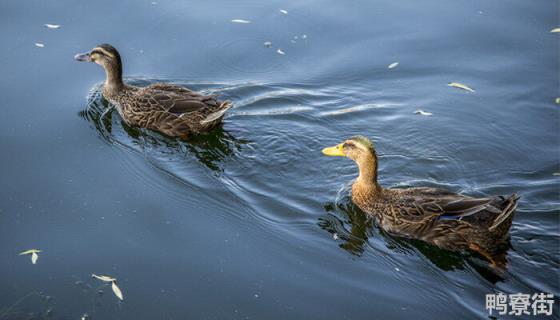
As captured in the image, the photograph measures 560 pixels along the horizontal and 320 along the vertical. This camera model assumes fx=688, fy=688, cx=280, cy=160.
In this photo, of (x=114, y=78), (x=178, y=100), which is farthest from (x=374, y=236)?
(x=114, y=78)

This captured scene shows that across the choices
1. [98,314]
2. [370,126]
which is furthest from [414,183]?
[98,314]

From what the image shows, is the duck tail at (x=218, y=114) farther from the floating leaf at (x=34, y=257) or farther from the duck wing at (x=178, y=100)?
the floating leaf at (x=34, y=257)

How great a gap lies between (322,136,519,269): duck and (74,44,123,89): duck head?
11.4ft

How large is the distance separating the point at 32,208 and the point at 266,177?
279 centimetres

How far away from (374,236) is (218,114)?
2.67 m

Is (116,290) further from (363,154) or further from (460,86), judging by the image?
(460,86)

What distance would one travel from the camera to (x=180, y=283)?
273 inches

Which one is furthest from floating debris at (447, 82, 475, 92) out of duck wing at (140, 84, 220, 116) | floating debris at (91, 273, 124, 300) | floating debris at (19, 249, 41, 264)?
floating debris at (19, 249, 41, 264)

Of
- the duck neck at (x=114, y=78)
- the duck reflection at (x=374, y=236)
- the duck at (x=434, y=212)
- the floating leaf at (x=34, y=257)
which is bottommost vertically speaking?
the duck reflection at (x=374, y=236)

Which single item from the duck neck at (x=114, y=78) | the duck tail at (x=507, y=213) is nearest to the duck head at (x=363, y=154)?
the duck tail at (x=507, y=213)

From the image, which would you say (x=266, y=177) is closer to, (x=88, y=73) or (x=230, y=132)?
(x=230, y=132)

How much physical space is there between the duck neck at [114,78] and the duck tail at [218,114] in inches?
59.0

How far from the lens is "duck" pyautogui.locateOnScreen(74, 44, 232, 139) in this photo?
30.6ft

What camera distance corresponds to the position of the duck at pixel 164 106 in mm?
9320
